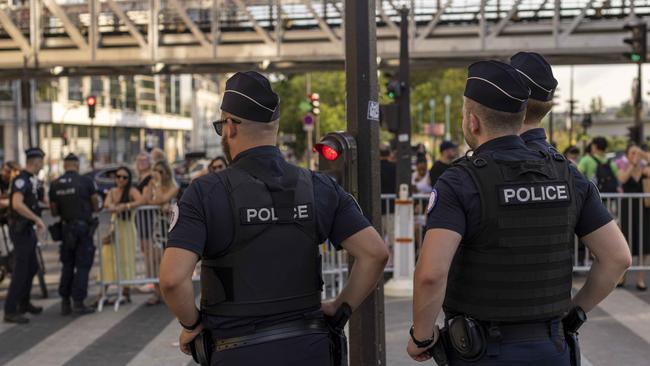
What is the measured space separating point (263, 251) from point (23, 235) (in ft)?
20.8

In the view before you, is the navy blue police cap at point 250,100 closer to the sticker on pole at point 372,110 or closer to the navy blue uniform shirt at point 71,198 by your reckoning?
the sticker on pole at point 372,110

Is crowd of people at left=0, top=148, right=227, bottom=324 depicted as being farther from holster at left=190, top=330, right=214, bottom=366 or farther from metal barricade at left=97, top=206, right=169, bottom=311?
holster at left=190, top=330, right=214, bottom=366

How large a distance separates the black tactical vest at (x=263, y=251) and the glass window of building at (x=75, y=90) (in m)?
56.6

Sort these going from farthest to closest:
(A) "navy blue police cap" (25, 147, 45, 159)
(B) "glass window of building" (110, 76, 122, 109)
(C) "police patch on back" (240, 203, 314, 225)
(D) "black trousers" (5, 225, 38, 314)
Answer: (B) "glass window of building" (110, 76, 122, 109)
(A) "navy blue police cap" (25, 147, 45, 159)
(D) "black trousers" (5, 225, 38, 314)
(C) "police patch on back" (240, 203, 314, 225)

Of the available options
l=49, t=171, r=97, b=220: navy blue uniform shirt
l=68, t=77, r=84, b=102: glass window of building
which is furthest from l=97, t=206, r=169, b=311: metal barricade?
l=68, t=77, r=84, b=102: glass window of building

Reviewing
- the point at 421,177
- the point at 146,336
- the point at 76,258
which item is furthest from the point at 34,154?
the point at 421,177

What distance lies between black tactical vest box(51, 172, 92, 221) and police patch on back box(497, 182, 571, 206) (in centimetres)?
678

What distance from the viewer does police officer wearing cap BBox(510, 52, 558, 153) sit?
11.6 ft

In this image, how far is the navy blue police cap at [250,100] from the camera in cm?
322

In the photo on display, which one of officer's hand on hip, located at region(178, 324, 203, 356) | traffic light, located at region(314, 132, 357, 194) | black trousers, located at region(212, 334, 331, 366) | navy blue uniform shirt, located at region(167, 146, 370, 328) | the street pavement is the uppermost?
traffic light, located at region(314, 132, 357, 194)

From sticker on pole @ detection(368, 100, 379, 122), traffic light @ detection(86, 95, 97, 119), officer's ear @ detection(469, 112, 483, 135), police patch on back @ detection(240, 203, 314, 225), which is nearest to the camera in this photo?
police patch on back @ detection(240, 203, 314, 225)

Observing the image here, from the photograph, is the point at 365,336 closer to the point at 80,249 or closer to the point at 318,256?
the point at 318,256

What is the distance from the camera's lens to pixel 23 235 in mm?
8688

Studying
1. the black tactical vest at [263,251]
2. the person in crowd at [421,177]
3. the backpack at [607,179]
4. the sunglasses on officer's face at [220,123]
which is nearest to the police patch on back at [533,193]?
the black tactical vest at [263,251]
